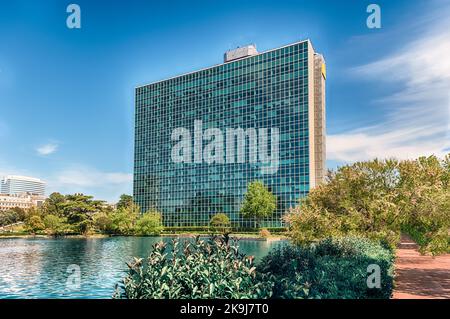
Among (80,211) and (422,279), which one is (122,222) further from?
(422,279)

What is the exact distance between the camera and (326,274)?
841 centimetres

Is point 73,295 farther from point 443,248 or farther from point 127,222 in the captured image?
point 127,222

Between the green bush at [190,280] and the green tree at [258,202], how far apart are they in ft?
192

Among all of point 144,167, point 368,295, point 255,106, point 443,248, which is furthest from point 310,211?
point 144,167

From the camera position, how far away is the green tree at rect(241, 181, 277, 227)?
217ft

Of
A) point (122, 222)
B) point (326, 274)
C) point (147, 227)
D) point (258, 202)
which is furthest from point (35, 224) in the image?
point (326, 274)

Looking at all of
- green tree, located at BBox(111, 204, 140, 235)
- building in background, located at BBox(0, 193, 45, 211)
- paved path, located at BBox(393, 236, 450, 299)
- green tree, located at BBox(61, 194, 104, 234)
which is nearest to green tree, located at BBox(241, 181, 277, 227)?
green tree, located at BBox(111, 204, 140, 235)

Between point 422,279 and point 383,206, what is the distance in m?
3.21

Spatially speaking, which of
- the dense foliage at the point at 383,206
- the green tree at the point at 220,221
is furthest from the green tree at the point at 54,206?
the dense foliage at the point at 383,206

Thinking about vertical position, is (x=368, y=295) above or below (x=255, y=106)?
below

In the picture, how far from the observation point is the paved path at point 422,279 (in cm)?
1177

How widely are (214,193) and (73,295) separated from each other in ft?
216

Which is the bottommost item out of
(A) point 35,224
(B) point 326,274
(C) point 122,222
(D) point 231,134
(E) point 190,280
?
(A) point 35,224

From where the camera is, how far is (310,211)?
18719 mm
